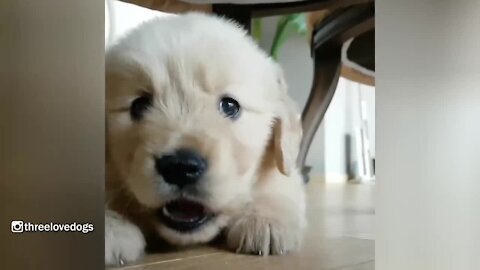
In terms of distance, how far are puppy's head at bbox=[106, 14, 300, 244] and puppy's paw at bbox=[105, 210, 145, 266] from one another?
0.11 ft

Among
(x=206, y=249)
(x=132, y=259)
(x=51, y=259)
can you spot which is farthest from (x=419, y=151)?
(x=51, y=259)

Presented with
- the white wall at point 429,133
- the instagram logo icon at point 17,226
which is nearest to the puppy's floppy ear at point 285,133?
the white wall at point 429,133

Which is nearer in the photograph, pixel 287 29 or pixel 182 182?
pixel 182 182

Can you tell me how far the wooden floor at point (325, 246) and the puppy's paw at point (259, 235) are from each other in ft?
0.04

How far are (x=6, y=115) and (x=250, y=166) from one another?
0.33 metres

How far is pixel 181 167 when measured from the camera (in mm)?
839

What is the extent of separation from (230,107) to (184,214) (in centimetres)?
16

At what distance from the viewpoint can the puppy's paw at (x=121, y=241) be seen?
813 mm

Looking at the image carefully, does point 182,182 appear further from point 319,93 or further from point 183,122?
point 319,93

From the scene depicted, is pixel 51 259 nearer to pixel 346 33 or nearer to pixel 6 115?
pixel 6 115

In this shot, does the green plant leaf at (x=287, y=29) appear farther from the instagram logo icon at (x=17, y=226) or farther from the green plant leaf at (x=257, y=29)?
the instagram logo icon at (x=17, y=226)

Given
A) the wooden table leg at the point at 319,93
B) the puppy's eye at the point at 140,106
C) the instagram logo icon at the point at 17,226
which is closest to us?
the instagram logo icon at the point at 17,226

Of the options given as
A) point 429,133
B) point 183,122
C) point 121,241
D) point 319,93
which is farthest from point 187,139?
point 429,133

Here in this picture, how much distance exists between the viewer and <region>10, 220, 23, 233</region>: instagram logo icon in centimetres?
75
